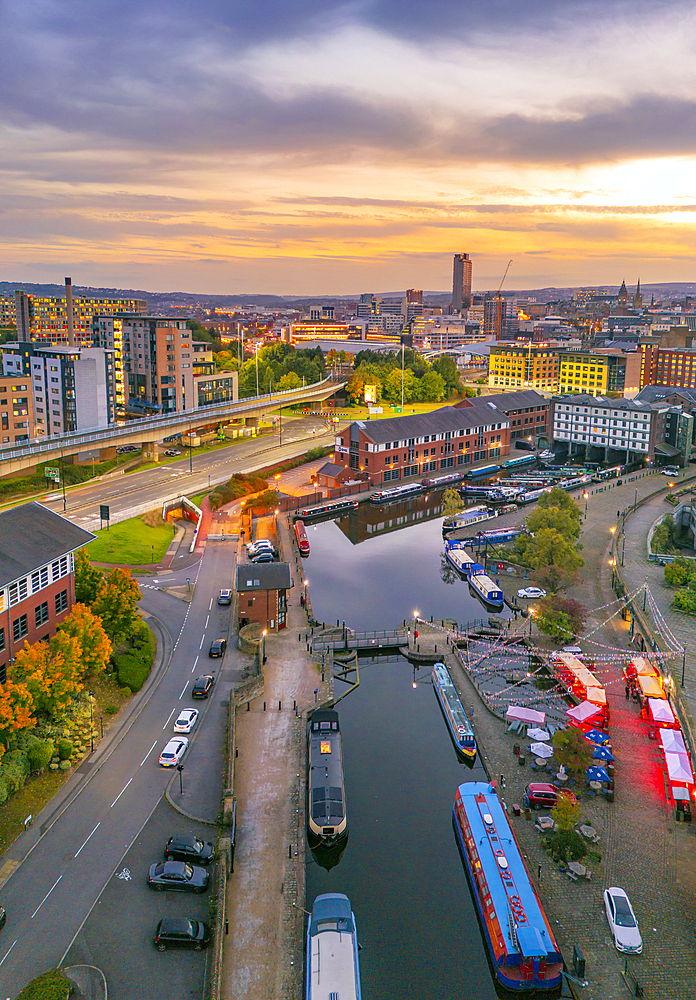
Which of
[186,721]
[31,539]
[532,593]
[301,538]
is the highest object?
[31,539]

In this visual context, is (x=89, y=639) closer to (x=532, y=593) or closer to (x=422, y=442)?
(x=532, y=593)

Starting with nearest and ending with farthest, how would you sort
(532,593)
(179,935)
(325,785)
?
1. (179,935)
2. (325,785)
3. (532,593)

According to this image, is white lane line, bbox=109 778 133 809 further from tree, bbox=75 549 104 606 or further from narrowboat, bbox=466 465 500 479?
narrowboat, bbox=466 465 500 479

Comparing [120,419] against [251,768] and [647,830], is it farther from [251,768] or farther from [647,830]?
[647,830]

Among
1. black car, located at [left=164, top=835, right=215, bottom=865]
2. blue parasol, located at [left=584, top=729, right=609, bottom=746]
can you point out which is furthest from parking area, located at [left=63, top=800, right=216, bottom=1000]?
blue parasol, located at [left=584, top=729, right=609, bottom=746]

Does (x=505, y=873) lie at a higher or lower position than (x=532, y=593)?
lower

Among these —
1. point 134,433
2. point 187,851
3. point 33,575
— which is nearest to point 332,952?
point 187,851
